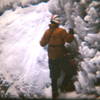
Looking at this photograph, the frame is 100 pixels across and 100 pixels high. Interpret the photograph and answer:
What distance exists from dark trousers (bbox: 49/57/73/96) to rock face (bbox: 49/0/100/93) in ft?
0.36

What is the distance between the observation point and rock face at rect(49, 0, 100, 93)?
7.41 ft

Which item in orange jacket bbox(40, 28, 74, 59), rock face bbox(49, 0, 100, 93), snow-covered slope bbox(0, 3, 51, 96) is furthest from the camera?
snow-covered slope bbox(0, 3, 51, 96)

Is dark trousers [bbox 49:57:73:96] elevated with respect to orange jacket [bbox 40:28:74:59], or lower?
lower

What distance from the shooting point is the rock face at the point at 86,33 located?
2.26 meters

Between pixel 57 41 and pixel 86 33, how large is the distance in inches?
12.3

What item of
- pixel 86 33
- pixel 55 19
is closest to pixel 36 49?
pixel 55 19

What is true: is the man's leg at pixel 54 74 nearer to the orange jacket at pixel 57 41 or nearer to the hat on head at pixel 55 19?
the orange jacket at pixel 57 41

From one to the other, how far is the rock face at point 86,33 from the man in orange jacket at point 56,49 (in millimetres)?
91

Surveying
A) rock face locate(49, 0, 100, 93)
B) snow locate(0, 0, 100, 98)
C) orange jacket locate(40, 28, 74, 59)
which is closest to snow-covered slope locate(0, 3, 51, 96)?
snow locate(0, 0, 100, 98)

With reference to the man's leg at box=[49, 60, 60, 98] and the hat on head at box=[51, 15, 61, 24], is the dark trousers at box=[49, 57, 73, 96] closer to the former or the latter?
the man's leg at box=[49, 60, 60, 98]

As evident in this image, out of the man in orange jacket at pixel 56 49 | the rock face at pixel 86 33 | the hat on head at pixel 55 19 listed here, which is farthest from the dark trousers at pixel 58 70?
the hat on head at pixel 55 19

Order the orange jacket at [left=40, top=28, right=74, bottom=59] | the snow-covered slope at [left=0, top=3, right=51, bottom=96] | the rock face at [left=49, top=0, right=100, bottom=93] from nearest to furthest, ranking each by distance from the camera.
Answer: the rock face at [left=49, top=0, right=100, bottom=93] → the orange jacket at [left=40, top=28, right=74, bottom=59] → the snow-covered slope at [left=0, top=3, right=51, bottom=96]

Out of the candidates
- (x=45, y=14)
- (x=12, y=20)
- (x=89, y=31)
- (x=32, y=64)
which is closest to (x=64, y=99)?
(x=32, y=64)

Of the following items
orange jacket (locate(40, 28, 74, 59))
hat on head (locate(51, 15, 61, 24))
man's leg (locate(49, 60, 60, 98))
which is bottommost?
man's leg (locate(49, 60, 60, 98))
